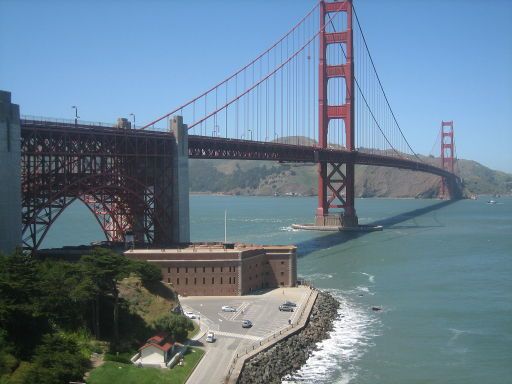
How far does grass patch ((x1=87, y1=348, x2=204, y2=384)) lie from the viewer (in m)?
19.4

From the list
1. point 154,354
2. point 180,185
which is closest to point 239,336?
point 154,354

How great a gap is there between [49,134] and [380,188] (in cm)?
14282

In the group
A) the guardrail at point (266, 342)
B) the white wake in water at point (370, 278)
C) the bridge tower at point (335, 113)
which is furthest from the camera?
the bridge tower at point (335, 113)

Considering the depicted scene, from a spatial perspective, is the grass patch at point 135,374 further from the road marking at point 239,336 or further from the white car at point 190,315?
the white car at point 190,315

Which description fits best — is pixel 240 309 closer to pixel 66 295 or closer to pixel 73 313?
pixel 73 313

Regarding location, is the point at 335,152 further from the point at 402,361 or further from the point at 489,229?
the point at 402,361

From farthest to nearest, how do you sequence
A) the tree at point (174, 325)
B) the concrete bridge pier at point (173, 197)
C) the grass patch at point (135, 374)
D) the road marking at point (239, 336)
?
1. the concrete bridge pier at point (173, 197)
2. the road marking at point (239, 336)
3. the tree at point (174, 325)
4. the grass patch at point (135, 374)

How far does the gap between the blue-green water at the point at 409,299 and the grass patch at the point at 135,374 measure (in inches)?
152

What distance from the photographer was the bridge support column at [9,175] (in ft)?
89.7

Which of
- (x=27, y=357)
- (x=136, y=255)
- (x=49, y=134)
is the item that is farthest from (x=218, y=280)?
(x=27, y=357)

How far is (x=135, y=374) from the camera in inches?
789

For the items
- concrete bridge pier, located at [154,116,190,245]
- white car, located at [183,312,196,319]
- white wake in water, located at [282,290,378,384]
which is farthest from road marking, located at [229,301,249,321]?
concrete bridge pier, located at [154,116,190,245]

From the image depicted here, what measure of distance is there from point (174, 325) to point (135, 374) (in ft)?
11.4

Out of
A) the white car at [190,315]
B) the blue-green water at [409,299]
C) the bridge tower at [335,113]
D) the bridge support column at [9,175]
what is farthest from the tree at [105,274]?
the bridge tower at [335,113]
